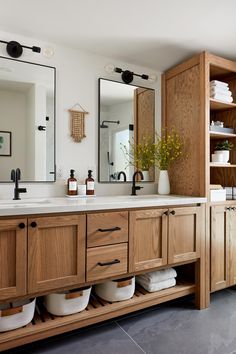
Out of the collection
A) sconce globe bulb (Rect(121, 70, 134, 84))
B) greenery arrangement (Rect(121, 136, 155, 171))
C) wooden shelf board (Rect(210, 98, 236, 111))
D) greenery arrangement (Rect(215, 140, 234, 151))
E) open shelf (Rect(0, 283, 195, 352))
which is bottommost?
open shelf (Rect(0, 283, 195, 352))

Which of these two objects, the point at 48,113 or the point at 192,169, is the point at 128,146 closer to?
the point at 192,169

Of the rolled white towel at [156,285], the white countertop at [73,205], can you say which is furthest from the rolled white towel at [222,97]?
the rolled white towel at [156,285]

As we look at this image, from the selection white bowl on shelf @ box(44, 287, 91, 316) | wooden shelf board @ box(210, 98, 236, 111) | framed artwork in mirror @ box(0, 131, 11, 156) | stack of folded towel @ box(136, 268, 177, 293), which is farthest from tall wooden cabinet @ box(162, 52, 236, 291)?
framed artwork in mirror @ box(0, 131, 11, 156)

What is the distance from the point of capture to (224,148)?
2557 millimetres

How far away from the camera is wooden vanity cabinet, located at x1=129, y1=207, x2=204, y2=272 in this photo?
192 cm

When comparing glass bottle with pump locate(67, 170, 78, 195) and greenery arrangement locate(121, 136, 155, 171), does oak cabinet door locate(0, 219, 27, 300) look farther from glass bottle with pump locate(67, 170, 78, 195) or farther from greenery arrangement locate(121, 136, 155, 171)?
greenery arrangement locate(121, 136, 155, 171)

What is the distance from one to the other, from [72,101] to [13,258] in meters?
1.44

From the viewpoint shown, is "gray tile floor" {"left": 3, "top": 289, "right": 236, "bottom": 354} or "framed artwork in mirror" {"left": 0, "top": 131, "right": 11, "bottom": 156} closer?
"gray tile floor" {"left": 3, "top": 289, "right": 236, "bottom": 354}

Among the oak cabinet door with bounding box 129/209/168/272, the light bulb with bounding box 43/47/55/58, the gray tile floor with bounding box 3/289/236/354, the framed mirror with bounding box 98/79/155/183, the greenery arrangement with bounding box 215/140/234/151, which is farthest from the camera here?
the greenery arrangement with bounding box 215/140/234/151

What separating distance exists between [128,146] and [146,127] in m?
0.31

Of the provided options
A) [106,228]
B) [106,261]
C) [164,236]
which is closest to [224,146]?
[164,236]

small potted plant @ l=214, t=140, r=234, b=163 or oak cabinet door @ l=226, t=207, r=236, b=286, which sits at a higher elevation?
small potted plant @ l=214, t=140, r=234, b=163

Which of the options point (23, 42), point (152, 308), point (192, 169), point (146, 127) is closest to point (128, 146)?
point (146, 127)

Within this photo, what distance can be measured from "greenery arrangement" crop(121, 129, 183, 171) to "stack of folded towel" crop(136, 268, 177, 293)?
1022mm
